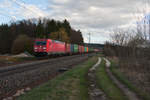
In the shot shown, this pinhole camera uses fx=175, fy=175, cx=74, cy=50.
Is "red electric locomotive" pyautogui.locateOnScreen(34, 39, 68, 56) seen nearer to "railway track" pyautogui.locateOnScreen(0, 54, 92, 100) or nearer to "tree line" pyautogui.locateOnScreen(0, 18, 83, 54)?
"railway track" pyautogui.locateOnScreen(0, 54, 92, 100)

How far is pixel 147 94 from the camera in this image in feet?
24.9

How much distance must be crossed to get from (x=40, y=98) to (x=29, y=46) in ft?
163

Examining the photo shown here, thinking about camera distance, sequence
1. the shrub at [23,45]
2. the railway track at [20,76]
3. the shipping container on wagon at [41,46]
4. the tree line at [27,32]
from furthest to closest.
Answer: the tree line at [27,32] < the shrub at [23,45] < the shipping container on wagon at [41,46] < the railway track at [20,76]

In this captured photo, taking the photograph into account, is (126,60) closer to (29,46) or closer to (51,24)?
(29,46)

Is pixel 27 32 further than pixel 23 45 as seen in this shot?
Yes

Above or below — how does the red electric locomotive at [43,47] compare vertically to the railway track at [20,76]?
above

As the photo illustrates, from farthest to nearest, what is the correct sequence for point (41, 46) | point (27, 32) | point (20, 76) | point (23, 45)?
1. point (27, 32)
2. point (23, 45)
3. point (41, 46)
4. point (20, 76)

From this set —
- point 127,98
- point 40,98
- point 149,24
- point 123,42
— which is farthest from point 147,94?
point 123,42

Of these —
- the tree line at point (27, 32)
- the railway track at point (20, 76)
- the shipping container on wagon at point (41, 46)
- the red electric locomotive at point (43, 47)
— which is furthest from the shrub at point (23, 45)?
the railway track at point (20, 76)

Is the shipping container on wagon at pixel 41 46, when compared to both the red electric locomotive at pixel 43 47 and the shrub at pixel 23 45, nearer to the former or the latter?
the red electric locomotive at pixel 43 47

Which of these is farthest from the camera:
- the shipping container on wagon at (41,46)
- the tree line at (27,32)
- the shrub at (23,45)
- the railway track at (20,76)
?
the tree line at (27,32)

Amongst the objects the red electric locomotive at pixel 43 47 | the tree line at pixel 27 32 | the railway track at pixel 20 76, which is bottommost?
the railway track at pixel 20 76

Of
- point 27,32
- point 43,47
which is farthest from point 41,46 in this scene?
point 27,32

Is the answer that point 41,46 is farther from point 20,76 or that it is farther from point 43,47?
point 20,76
